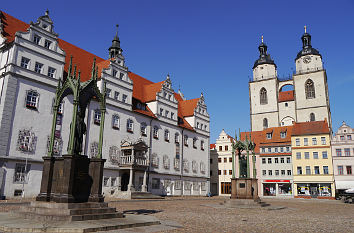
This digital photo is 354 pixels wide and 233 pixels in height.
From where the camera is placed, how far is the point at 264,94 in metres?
75.3

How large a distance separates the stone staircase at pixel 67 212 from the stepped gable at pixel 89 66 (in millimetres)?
19328

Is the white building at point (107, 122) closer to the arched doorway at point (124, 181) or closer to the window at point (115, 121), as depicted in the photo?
the arched doorway at point (124, 181)

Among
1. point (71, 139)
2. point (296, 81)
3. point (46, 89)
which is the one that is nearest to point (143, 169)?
point (46, 89)

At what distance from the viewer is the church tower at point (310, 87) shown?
67062 millimetres

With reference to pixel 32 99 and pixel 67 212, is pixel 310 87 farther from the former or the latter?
pixel 67 212

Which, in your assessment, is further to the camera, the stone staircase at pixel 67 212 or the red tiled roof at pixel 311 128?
the red tiled roof at pixel 311 128

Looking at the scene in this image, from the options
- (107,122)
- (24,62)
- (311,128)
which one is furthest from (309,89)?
(24,62)

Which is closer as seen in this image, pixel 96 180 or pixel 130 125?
pixel 96 180

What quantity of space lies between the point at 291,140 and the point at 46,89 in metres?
42.6

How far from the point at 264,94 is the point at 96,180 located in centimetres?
6905

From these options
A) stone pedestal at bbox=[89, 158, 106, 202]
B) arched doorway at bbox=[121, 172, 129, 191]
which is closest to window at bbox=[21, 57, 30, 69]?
arched doorway at bbox=[121, 172, 129, 191]

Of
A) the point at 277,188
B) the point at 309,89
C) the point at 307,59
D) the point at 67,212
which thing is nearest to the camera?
the point at 67,212

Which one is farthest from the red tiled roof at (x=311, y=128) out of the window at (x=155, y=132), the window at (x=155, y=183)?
the window at (x=155, y=183)

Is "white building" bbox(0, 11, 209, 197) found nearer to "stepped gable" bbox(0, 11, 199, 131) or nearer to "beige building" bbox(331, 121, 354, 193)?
"stepped gable" bbox(0, 11, 199, 131)
